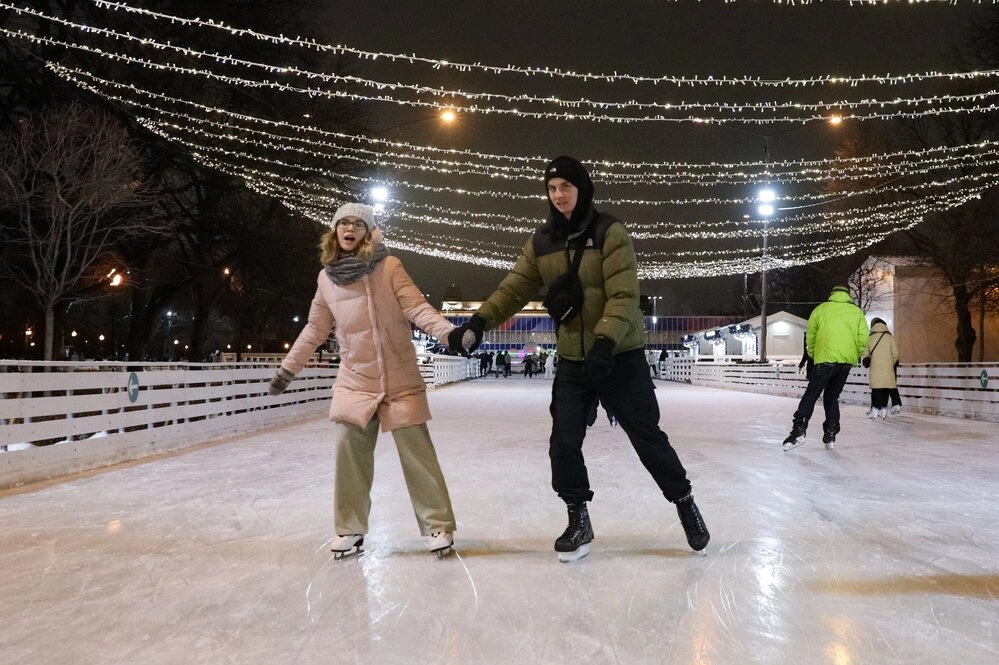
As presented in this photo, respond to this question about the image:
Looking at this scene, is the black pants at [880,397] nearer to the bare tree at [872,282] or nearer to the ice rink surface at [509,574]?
the ice rink surface at [509,574]

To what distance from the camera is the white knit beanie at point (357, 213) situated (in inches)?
127

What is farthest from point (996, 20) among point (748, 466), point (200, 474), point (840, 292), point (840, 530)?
point (200, 474)

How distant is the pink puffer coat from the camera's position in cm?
317

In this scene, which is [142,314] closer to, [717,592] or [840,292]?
[840,292]

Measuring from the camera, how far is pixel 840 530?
367 cm

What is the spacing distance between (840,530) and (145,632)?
10.2ft

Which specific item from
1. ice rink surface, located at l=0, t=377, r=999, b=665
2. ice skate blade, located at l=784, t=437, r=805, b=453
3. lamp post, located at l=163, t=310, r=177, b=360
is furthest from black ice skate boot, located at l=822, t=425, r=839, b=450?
lamp post, located at l=163, t=310, r=177, b=360

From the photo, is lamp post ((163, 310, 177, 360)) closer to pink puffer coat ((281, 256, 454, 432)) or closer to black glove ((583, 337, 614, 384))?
pink puffer coat ((281, 256, 454, 432))

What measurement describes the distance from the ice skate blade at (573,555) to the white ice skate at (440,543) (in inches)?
18.5

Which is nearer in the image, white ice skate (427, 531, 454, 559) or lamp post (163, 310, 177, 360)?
white ice skate (427, 531, 454, 559)

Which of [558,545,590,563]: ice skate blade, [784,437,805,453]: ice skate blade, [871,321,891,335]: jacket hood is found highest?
[871,321,891,335]: jacket hood

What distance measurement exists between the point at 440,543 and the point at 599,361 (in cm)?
103

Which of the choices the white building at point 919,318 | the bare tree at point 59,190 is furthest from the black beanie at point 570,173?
the white building at point 919,318

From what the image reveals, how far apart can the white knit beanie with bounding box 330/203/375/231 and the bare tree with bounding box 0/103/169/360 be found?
1388 cm
